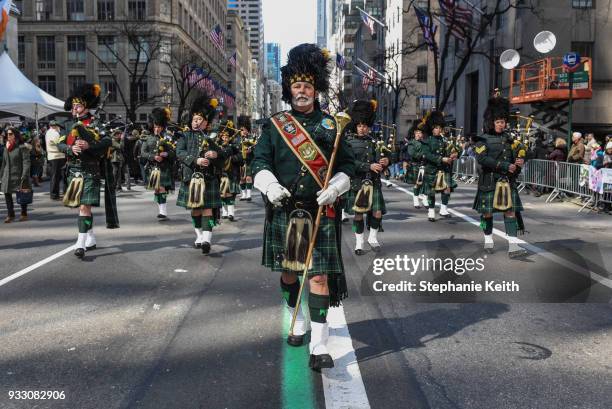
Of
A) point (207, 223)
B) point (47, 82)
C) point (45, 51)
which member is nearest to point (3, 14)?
point (207, 223)

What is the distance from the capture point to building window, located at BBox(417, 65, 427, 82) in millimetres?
68500

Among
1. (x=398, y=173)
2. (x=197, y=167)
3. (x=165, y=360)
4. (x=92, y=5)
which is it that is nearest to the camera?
(x=165, y=360)

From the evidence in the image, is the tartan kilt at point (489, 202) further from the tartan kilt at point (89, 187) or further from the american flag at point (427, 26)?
the american flag at point (427, 26)

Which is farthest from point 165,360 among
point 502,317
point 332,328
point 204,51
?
point 204,51

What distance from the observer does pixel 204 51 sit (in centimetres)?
8562

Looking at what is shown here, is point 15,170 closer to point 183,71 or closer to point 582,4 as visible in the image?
point 582,4

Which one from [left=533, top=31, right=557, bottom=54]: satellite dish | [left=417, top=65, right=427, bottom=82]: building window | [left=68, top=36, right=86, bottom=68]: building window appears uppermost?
[left=68, top=36, right=86, bottom=68]: building window

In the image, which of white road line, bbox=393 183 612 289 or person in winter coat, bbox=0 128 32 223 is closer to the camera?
white road line, bbox=393 183 612 289

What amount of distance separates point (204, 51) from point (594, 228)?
78051mm

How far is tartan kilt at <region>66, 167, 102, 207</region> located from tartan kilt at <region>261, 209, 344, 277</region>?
482 centimetres

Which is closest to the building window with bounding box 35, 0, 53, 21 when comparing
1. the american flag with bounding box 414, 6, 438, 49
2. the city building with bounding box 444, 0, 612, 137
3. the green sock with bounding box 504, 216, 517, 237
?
the american flag with bounding box 414, 6, 438, 49

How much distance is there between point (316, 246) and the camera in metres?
4.64

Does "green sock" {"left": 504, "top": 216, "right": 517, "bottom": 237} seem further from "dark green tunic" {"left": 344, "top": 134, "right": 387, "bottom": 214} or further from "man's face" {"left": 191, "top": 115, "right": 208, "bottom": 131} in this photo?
"man's face" {"left": 191, "top": 115, "right": 208, "bottom": 131}

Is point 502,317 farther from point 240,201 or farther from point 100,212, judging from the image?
point 240,201
